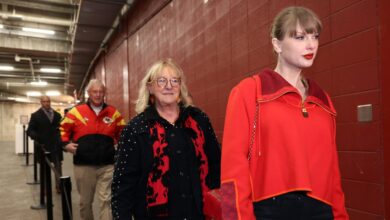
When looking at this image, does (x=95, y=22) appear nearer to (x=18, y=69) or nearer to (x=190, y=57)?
(x=190, y=57)

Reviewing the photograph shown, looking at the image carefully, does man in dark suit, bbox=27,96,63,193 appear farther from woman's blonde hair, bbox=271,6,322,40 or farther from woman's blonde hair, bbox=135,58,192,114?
woman's blonde hair, bbox=271,6,322,40

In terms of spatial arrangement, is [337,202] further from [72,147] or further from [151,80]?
[72,147]

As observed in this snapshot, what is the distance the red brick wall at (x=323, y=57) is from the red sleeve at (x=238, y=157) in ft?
4.26

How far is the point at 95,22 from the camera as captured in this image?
7934 mm

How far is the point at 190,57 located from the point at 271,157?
392 cm

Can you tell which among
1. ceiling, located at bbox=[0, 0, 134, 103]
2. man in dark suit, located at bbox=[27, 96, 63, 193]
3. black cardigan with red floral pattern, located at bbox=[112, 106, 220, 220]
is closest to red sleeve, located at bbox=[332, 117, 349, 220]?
black cardigan with red floral pattern, located at bbox=[112, 106, 220, 220]

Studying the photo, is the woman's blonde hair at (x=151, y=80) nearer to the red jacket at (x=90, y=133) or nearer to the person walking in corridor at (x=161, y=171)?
the person walking in corridor at (x=161, y=171)

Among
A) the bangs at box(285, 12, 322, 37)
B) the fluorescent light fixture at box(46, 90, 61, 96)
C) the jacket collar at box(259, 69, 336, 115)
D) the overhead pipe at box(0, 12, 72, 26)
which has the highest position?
the overhead pipe at box(0, 12, 72, 26)

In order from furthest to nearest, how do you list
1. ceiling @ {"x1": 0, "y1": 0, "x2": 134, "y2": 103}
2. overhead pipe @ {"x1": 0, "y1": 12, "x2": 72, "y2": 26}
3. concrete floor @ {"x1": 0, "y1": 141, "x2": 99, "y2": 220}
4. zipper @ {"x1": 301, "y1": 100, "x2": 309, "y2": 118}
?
overhead pipe @ {"x1": 0, "y1": 12, "x2": 72, "y2": 26}, ceiling @ {"x1": 0, "y1": 0, "x2": 134, "y2": 103}, concrete floor @ {"x1": 0, "y1": 141, "x2": 99, "y2": 220}, zipper @ {"x1": 301, "y1": 100, "x2": 309, "y2": 118}

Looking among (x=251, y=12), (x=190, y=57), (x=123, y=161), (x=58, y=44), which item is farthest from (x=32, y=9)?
(x=123, y=161)

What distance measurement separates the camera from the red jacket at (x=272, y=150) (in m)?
1.15

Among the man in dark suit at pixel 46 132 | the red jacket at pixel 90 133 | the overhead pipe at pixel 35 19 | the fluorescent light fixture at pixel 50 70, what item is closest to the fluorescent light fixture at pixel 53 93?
the fluorescent light fixture at pixel 50 70

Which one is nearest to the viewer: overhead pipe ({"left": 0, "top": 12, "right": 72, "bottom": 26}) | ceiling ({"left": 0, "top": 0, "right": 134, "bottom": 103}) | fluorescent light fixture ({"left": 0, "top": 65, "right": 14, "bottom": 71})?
ceiling ({"left": 0, "top": 0, "right": 134, "bottom": 103})

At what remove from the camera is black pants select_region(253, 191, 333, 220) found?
113 centimetres
